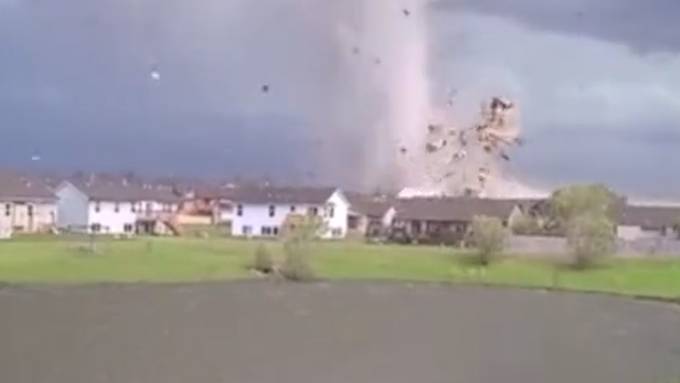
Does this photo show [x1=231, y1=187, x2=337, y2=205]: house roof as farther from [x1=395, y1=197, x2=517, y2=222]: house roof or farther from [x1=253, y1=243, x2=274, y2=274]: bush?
[x1=253, y1=243, x2=274, y2=274]: bush

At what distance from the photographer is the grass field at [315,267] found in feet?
259

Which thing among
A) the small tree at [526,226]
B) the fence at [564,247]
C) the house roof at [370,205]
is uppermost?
the house roof at [370,205]

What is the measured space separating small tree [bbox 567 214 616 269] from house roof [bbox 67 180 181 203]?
→ 49.4m

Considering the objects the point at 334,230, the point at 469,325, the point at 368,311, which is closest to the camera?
the point at 469,325

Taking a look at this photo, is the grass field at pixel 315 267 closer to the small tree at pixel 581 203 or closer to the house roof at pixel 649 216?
the small tree at pixel 581 203

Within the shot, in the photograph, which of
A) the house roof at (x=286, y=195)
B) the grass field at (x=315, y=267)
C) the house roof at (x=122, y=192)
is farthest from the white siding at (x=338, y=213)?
the grass field at (x=315, y=267)

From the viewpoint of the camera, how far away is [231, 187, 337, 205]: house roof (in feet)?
436

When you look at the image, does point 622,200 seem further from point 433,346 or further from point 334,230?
point 433,346

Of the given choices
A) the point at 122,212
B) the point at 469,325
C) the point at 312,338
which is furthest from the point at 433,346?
the point at 122,212

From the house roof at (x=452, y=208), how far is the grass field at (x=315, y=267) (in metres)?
32.3

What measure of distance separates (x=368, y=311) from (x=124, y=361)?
76.9 feet

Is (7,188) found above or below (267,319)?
above

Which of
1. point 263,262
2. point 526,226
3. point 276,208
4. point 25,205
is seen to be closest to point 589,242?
point 263,262

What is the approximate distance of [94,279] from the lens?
7656 centimetres
